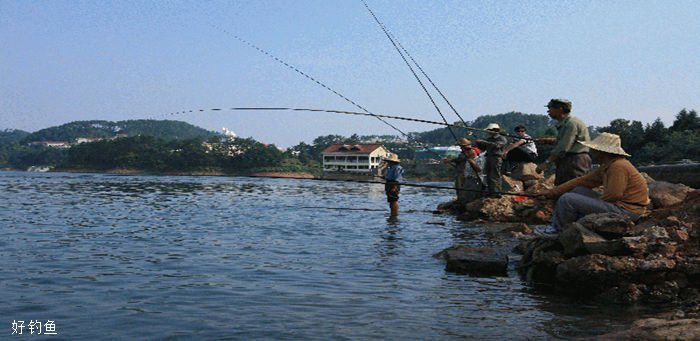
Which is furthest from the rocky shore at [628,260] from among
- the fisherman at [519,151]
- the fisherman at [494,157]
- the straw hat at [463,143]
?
the straw hat at [463,143]

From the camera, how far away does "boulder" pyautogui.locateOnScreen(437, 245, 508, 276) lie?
26.5 ft

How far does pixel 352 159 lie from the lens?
13700 centimetres

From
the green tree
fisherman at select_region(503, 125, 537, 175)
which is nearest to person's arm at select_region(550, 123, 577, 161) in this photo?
fisherman at select_region(503, 125, 537, 175)

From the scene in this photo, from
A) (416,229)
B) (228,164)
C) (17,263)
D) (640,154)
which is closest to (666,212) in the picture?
(416,229)

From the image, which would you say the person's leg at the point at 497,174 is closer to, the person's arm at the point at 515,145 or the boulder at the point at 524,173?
Result: the person's arm at the point at 515,145

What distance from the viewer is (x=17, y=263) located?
884 centimetres

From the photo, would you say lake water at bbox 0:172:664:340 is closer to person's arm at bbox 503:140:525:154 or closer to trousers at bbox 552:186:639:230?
trousers at bbox 552:186:639:230

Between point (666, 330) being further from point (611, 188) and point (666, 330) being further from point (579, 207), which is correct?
point (579, 207)

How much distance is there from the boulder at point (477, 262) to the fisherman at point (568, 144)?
1.93 meters

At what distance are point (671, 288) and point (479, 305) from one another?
2008mm

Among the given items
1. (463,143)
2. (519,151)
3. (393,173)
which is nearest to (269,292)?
(393,173)

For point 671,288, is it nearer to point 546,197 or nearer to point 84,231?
point 546,197

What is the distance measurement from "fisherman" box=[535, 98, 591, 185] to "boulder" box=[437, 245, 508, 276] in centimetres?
193

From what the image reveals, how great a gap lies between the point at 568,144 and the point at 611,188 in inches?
78.6
